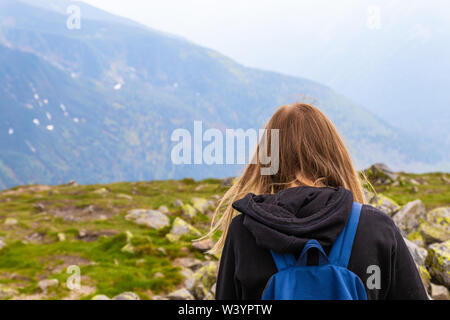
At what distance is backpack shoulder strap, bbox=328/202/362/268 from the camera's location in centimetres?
264

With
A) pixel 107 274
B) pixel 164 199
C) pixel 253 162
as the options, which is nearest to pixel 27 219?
pixel 164 199

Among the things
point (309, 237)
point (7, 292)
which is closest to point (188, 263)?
point (7, 292)

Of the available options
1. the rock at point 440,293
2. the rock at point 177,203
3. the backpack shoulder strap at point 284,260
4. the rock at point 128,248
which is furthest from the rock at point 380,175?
the backpack shoulder strap at point 284,260

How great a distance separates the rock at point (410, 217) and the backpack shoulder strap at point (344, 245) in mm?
15240

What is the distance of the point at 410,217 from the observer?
1661cm

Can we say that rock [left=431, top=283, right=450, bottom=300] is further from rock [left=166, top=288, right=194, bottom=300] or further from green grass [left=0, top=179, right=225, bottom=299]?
green grass [left=0, top=179, right=225, bottom=299]

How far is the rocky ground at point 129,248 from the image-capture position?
1212 cm

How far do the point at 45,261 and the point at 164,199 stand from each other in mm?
15000

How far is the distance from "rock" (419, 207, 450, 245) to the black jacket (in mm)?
13284

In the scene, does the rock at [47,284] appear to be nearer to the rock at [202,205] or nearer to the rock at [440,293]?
the rock at [440,293]

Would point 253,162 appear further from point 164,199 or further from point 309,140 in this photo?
point 164,199

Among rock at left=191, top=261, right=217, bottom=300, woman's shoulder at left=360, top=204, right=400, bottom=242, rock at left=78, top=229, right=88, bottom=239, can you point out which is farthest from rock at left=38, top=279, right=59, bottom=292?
woman's shoulder at left=360, top=204, right=400, bottom=242
